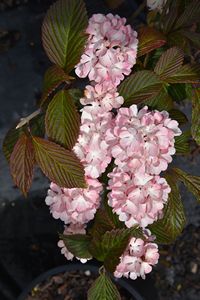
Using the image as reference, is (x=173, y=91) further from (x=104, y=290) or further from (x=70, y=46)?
(x=104, y=290)

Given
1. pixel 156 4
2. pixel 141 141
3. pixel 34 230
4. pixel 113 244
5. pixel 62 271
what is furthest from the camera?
pixel 34 230

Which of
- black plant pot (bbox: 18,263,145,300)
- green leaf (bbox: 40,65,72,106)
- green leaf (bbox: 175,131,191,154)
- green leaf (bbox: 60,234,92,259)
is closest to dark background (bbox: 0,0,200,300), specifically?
black plant pot (bbox: 18,263,145,300)

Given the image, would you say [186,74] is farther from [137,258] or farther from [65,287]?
[65,287]

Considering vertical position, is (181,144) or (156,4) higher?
(156,4)

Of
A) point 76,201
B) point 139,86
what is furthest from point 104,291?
point 139,86

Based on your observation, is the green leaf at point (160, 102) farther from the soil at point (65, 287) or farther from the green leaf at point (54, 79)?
the soil at point (65, 287)

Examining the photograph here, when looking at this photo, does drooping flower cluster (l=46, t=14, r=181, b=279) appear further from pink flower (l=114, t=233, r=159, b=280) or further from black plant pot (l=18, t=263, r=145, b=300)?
black plant pot (l=18, t=263, r=145, b=300)
